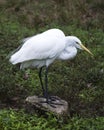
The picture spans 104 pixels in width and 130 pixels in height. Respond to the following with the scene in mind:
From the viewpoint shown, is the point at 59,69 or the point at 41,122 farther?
the point at 59,69

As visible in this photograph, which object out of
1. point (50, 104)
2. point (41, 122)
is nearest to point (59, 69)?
point (50, 104)

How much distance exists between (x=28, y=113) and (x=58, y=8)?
21.8 ft

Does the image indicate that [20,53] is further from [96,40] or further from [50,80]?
[96,40]

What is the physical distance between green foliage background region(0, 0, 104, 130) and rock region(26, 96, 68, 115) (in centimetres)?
17

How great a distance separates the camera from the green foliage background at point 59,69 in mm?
8008

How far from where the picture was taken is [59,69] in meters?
10.5

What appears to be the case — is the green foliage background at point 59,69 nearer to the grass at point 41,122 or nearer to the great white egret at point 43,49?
the grass at point 41,122

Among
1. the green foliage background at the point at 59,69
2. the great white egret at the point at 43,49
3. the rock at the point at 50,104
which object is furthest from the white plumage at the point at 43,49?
the green foliage background at the point at 59,69

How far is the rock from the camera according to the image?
820cm

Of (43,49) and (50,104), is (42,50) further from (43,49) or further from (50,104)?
(50,104)

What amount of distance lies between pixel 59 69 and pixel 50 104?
231 centimetres

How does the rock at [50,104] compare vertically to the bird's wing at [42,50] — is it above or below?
below

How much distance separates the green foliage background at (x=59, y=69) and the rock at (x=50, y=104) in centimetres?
17

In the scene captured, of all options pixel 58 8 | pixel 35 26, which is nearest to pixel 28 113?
pixel 35 26
